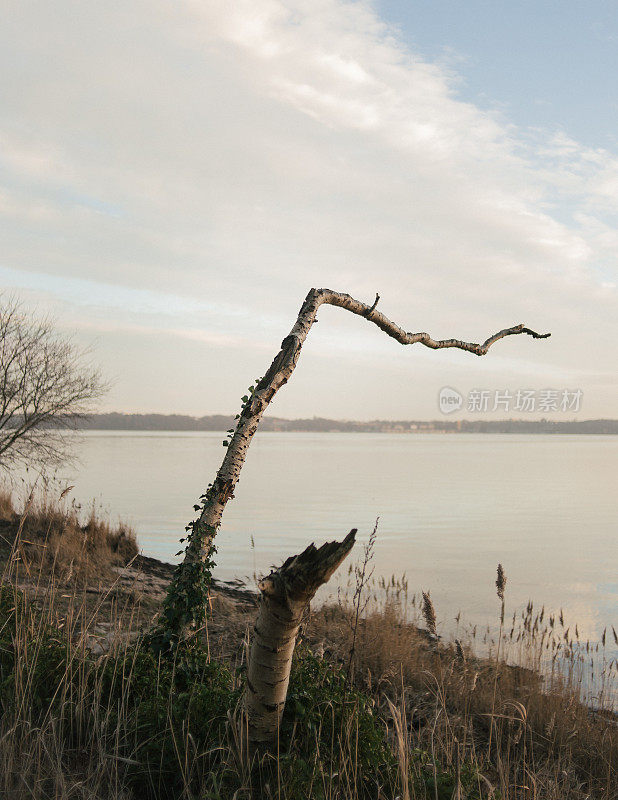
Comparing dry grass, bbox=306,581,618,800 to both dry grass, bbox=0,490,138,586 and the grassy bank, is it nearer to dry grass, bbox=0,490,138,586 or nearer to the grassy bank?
the grassy bank

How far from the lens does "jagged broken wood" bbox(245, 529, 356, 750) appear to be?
2.66 m

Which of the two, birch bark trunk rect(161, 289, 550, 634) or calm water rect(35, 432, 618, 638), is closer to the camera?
birch bark trunk rect(161, 289, 550, 634)

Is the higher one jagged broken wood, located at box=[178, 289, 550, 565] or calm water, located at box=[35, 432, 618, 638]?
jagged broken wood, located at box=[178, 289, 550, 565]

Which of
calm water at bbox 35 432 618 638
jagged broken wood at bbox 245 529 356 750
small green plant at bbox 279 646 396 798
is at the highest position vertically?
jagged broken wood at bbox 245 529 356 750

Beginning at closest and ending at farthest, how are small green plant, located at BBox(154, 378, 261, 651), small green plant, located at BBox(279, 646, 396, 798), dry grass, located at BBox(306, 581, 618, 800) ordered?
small green plant, located at BBox(279, 646, 396, 798), small green plant, located at BBox(154, 378, 261, 651), dry grass, located at BBox(306, 581, 618, 800)

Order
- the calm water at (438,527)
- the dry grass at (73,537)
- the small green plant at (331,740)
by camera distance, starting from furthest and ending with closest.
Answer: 1. the calm water at (438,527)
2. the dry grass at (73,537)
3. the small green plant at (331,740)

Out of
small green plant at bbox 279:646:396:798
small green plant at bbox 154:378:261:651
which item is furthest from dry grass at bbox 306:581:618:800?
small green plant at bbox 154:378:261:651

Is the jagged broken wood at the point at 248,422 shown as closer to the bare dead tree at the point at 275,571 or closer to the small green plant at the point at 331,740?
the bare dead tree at the point at 275,571

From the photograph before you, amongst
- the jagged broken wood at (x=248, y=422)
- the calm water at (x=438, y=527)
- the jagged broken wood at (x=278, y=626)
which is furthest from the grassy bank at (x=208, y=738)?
the calm water at (x=438, y=527)

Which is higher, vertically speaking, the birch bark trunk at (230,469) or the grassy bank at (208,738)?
the birch bark trunk at (230,469)

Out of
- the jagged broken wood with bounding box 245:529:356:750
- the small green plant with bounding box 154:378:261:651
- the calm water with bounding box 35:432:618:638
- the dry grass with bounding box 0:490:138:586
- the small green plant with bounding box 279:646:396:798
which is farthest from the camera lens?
the calm water with bounding box 35:432:618:638

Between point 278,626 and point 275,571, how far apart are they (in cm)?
30

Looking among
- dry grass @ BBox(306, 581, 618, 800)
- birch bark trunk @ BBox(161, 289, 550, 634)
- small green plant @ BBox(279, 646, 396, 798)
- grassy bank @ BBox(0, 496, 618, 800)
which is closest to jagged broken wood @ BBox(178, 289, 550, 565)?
birch bark trunk @ BBox(161, 289, 550, 634)

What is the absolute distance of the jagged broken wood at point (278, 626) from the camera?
8.72 feet
